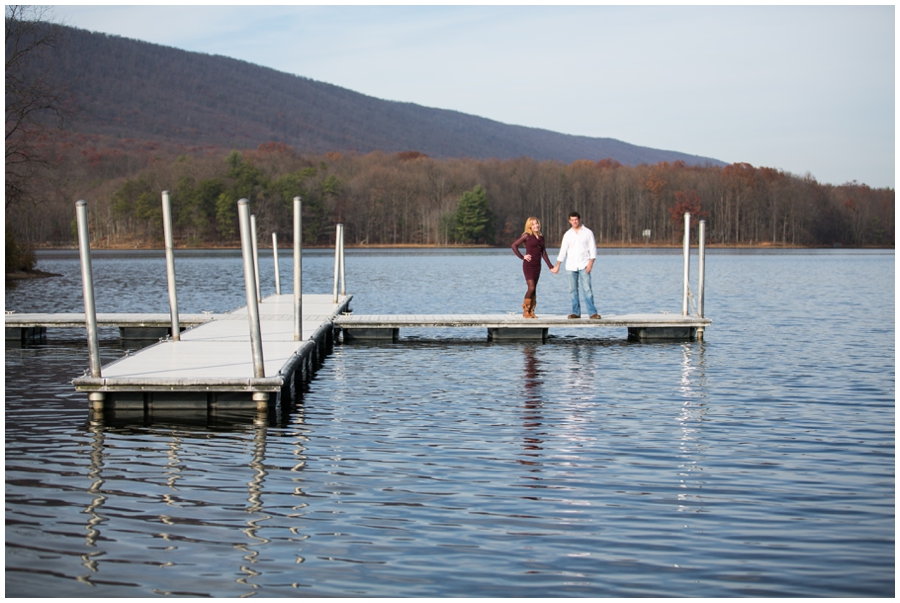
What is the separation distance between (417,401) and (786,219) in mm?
111543

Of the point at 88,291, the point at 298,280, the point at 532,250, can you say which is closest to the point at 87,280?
the point at 88,291

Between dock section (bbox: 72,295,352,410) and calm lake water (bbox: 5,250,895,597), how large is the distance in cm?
34

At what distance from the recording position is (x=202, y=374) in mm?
11016

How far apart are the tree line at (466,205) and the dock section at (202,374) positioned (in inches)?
3795

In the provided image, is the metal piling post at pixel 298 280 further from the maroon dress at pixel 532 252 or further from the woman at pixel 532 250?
the maroon dress at pixel 532 252

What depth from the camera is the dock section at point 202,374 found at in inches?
417

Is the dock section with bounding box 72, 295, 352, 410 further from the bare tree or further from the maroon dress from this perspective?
the bare tree

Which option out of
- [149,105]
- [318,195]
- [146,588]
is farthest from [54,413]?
[149,105]

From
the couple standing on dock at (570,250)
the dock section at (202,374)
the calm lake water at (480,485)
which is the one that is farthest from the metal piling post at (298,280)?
the couple standing on dock at (570,250)

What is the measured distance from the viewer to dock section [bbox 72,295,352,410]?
10.6m

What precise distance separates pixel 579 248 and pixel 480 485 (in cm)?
974

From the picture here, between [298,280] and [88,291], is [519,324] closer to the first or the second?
[298,280]

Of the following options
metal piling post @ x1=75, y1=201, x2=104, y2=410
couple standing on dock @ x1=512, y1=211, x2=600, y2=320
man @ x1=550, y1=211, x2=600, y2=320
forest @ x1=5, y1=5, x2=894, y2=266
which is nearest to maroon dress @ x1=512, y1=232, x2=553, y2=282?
couple standing on dock @ x1=512, y1=211, x2=600, y2=320

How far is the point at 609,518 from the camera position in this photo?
6.97 meters
